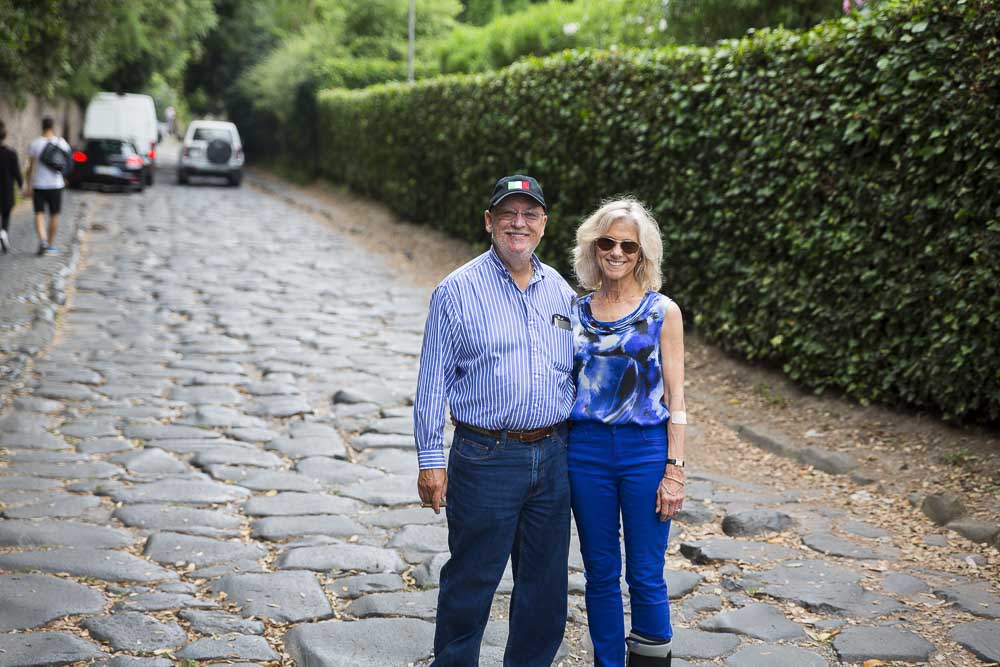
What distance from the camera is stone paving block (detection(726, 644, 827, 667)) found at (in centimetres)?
429

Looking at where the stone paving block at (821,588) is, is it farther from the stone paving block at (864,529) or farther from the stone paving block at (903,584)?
the stone paving block at (864,529)

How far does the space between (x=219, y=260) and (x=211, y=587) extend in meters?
12.1

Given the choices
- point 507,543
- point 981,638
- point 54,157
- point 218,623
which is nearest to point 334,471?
point 218,623

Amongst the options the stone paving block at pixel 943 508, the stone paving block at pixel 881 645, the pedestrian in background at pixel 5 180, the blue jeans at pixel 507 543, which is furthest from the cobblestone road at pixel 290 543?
the pedestrian in background at pixel 5 180

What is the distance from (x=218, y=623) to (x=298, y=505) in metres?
1.63

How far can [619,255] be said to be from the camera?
3840 millimetres

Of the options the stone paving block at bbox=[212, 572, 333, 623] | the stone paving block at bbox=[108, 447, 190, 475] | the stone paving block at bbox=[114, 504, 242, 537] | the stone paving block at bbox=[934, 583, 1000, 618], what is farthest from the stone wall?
the stone paving block at bbox=[934, 583, 1000, 618]

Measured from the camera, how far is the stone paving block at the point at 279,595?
15.6 feet

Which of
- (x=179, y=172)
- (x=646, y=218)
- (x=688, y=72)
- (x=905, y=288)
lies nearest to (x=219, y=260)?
(x=688, y=72)

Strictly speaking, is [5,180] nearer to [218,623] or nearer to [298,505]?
[298,505]

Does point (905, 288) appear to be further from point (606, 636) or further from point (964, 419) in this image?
point (606, 636)

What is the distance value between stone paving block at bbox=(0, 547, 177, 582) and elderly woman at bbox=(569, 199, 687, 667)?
7.81 ft

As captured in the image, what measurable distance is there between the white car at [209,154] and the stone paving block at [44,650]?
91.7 ft

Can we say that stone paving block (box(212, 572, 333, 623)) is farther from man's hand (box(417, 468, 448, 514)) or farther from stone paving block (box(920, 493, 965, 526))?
stone paving block (box(920, 493, 965, 526))
